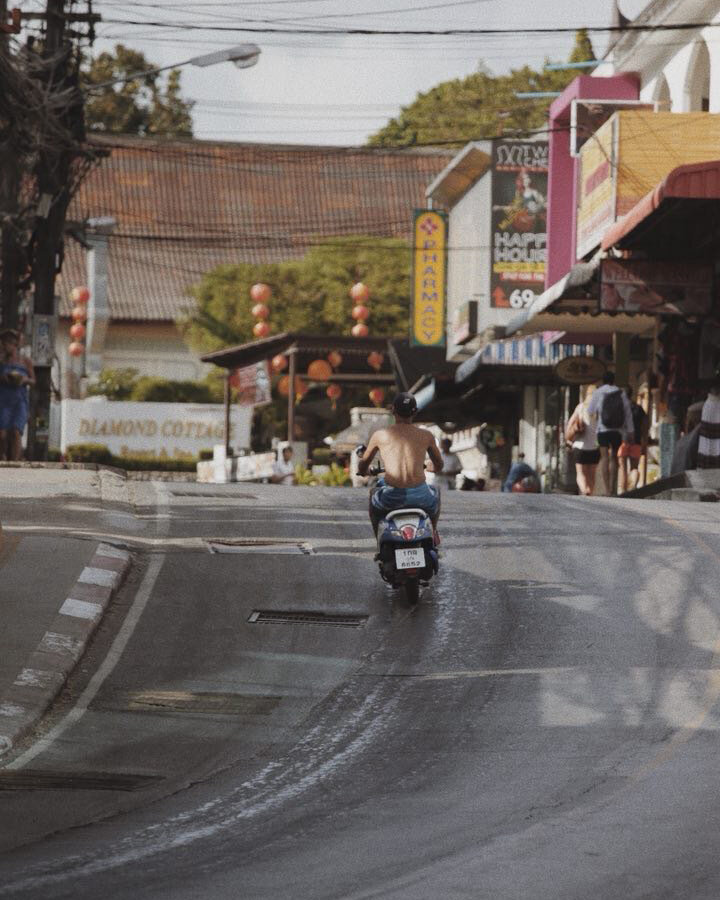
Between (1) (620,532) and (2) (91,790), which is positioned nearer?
(2) (91,790)

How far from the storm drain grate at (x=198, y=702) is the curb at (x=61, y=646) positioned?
1.57 feet

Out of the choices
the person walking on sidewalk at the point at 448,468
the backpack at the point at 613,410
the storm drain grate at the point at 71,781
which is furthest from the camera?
the person walking on sidewalk at the point at 448,468

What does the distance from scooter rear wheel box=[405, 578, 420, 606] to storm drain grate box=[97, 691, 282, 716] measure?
294 centimetres

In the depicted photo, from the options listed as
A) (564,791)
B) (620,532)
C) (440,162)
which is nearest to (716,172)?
(620,532)

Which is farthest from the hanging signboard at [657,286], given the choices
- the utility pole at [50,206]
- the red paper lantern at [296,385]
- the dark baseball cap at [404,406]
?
the red paper lantern at [296,385]

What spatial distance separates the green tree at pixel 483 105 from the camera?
237 feet

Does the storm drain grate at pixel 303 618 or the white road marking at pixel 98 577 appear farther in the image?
the white road marking at pixel 98 577

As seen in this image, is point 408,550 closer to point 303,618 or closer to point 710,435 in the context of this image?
point 303,618

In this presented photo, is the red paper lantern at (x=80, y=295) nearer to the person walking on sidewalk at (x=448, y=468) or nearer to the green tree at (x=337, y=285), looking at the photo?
the green tree at (x=337, y=285)

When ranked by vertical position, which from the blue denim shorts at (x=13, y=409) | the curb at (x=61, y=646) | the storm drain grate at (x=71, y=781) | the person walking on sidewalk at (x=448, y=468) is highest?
the blue denim shorts at (x=13, y=409)

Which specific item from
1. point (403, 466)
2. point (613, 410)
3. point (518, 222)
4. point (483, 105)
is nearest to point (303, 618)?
point (403, 466)

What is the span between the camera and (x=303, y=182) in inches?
3275

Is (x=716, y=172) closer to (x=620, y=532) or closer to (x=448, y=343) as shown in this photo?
(x=620, y=532)

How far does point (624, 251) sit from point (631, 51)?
6924 millimetres
